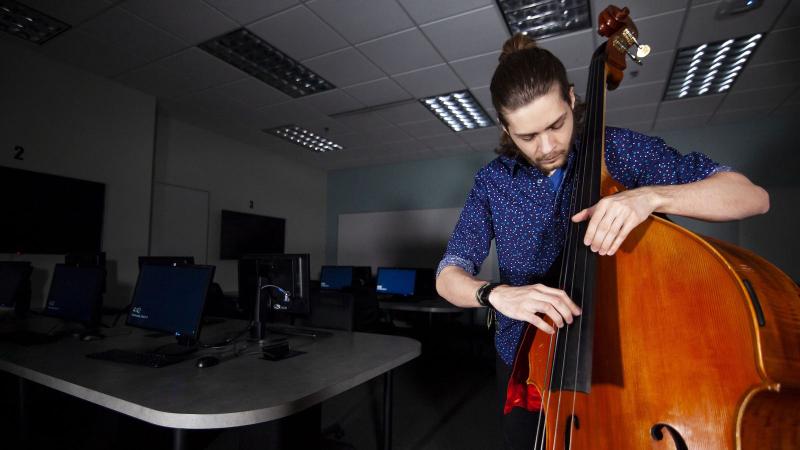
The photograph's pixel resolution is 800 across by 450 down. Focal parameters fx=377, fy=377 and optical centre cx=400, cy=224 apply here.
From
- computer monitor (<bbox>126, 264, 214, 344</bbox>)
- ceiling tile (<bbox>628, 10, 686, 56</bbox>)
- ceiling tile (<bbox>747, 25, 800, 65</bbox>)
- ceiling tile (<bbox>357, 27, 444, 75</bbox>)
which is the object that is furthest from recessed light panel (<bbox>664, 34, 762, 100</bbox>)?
computer monitor (<bbox>126, 264, 214, 344</bbox>)

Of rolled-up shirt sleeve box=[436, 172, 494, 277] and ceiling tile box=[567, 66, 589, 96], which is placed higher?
ceiling tile box=[567, 66, 589, 96]

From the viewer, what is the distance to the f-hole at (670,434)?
0.56m

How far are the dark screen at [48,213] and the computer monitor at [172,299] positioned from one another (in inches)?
88.3

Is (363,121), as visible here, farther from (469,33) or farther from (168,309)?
(168,309)

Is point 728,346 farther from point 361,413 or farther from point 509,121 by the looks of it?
point 361,413

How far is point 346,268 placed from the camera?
16.8 feet

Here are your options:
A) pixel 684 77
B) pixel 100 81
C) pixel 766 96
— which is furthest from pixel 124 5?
pixel 766 96

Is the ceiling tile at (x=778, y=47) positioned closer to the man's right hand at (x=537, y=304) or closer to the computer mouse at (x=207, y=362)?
the man's right hand at (x=537, y=304)

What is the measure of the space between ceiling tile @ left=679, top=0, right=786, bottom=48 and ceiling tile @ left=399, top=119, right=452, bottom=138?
8.17 feet

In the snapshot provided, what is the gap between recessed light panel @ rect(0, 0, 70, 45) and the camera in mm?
2693

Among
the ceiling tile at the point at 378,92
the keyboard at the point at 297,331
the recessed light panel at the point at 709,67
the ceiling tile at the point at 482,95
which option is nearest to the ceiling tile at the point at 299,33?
the ceiling tile at the point at 378,92

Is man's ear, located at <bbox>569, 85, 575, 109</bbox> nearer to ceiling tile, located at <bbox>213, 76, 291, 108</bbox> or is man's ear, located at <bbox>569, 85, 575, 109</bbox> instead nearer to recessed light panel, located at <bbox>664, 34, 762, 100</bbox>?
recessed light panel, located at <bbox>664, 34, 762, 100</bbox>

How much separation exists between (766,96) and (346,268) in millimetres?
5002

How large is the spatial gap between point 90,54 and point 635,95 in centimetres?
510
